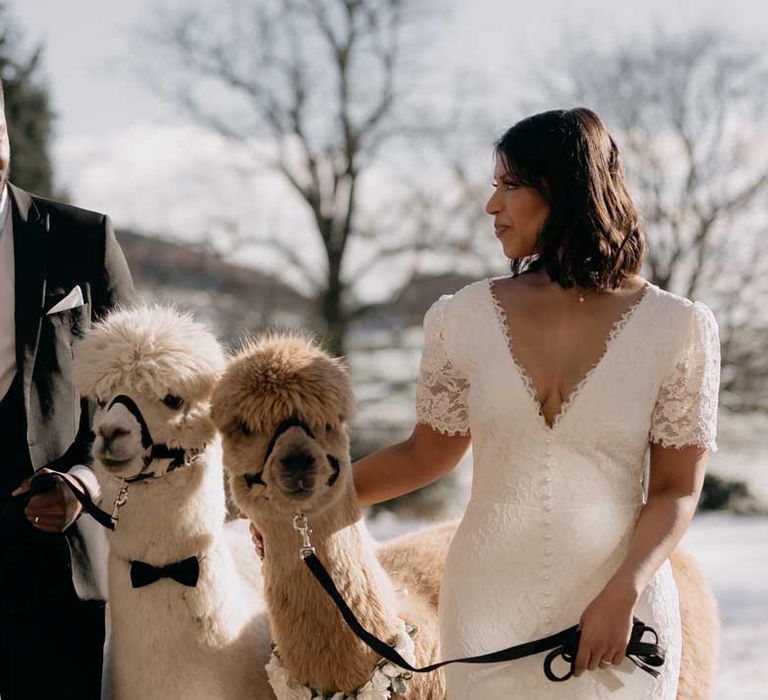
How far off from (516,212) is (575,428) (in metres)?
0.51

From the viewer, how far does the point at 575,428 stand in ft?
7.80

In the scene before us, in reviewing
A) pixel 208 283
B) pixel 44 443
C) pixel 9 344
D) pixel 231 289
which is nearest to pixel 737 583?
pixel 44 443

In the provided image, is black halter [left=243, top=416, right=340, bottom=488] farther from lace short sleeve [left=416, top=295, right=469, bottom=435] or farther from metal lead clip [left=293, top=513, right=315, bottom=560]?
lace short sleeve [left=416, top=295, right=469, bottom=435]

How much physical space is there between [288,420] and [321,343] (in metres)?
0.58

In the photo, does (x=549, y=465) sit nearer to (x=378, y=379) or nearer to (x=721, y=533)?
(x=721, y=533)

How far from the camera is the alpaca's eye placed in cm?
289

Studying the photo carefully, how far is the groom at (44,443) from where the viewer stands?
285cm

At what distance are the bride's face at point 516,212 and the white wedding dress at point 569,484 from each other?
148 mm

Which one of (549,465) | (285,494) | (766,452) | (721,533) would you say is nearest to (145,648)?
(285,494)

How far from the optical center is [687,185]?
622 inches

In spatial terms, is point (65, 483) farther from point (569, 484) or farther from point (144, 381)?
point (569, 484)

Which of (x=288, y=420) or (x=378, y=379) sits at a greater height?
(x=288, y=420)

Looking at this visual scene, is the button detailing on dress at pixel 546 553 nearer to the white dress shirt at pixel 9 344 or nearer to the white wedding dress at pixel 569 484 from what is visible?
the white wedding dress at pixel 569 484

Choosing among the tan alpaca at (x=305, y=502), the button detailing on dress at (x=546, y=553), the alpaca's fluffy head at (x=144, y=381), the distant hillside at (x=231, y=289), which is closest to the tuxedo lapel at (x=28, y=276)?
the alpaca's fluffy head at (x=144, y=381)
